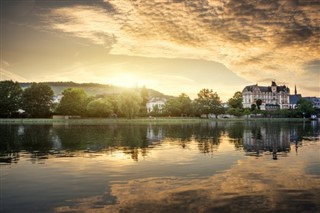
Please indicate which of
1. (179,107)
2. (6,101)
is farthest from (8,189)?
(179,107)

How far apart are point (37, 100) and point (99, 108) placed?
31.1 meters

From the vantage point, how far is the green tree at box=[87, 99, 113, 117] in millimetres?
164875

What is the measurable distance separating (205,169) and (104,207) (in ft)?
36.3

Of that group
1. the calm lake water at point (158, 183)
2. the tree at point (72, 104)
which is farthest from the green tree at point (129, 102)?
the calm lake water at point (158, 183)

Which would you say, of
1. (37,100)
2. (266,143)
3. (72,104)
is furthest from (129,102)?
(266,143)

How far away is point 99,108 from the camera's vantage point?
16475cm

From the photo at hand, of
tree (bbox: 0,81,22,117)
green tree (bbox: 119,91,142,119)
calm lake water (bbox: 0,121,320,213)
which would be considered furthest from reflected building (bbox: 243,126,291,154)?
tree (bbox: 0,81,22,117)

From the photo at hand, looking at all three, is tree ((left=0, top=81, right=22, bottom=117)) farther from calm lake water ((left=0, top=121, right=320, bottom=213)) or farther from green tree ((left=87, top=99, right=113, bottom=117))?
calm lake water ((left=0, top=121, right=320, bottom=213))

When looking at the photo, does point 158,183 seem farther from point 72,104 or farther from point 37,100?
point 37,100

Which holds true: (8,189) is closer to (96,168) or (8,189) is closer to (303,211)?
(96,168)

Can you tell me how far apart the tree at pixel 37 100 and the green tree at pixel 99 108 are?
20.3 meters

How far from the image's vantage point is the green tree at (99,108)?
165 m

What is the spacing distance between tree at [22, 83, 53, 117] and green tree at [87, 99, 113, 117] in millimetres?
20277

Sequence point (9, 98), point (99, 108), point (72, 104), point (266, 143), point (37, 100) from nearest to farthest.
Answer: point (266, 143)
point (9, 98)
point (99, 108)
point (37, 100)
point (72, 104)
